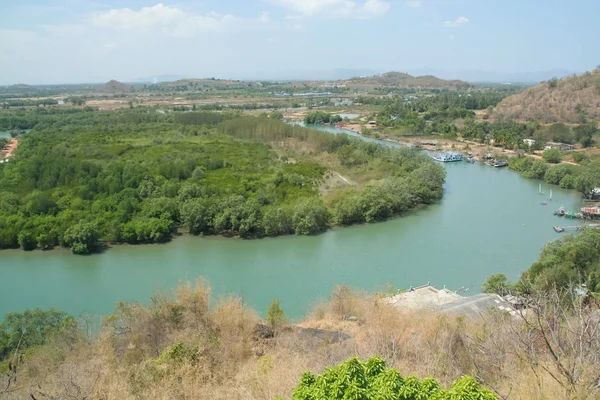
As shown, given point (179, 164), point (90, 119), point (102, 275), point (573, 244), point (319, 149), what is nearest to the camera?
point (573, 244)

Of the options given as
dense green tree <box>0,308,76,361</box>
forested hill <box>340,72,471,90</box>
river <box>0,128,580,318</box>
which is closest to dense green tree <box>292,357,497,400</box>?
dense green tree <box>0,308,76,361</box>

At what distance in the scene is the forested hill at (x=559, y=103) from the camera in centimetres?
3428

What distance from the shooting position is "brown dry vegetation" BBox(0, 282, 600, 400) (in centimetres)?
429

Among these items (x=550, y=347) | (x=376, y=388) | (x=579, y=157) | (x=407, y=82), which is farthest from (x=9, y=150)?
(x=407, y=82)

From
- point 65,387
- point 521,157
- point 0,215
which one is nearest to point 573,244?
point 65,387

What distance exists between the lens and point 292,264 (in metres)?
11.8

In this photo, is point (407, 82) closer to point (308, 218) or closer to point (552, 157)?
point (552, 157)

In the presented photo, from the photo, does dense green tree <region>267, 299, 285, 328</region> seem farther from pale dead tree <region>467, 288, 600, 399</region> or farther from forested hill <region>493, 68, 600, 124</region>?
forested hill <region>493, 68, 600, 124</region>

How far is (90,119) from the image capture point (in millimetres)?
34938

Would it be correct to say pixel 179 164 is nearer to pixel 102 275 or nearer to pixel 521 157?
pixel 102 275

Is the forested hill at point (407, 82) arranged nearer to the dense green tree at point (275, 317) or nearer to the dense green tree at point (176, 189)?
the dense green tree at point (176, 189)

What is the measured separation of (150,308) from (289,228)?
6782mm

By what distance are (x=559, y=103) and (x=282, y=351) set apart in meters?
38.0

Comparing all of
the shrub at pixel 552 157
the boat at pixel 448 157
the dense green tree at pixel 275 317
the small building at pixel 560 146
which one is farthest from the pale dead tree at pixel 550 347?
the small building at pixel 560 146
